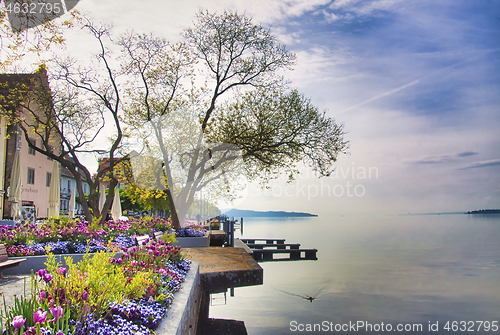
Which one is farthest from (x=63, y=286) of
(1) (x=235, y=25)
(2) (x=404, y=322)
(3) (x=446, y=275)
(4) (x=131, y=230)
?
(3) (x=446, y=275)

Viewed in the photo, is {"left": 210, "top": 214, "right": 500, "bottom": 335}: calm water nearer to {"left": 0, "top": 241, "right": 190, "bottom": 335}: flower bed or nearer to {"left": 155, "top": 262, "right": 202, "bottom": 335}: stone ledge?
{"left": 155, "top": 262, "right": 202, "bottom": 335}: stone ledge

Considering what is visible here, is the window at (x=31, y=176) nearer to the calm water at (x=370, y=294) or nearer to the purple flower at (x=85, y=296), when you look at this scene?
the calm water at (x=370, y=294)

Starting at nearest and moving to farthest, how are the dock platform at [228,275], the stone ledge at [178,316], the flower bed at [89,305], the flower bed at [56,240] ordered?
the flower bed at [89,305] < the stone ledge at [178,316] < the dock platform at [228,275] < the flower bed at [56,240]

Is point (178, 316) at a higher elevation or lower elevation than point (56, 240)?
lower

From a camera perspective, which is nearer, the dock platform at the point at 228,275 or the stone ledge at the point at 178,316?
the stone ledge at the point at 178,316

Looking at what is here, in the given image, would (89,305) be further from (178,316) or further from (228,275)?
(228,275)

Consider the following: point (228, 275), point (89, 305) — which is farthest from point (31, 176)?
point (89, 305)

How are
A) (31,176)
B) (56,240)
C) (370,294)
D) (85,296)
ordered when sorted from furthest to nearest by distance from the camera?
(370,294), (31,176), (56,240), (85,296)

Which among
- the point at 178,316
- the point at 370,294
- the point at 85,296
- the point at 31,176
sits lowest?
the point at 370,294

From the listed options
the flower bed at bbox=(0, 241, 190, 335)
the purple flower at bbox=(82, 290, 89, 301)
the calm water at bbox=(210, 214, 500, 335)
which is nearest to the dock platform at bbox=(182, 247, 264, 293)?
the flower bed at bbox=(0, 241, 190, 335)

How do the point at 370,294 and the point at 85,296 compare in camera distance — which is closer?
the point at 85,296

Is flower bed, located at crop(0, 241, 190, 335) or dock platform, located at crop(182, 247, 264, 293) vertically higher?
flower bed, located at crop(0, 241, 190, 335)

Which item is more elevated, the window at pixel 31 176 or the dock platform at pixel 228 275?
the window at pixel 31 176

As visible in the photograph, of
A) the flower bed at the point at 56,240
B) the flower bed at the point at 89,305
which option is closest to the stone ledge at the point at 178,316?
the flower bed at the point at 89,305
